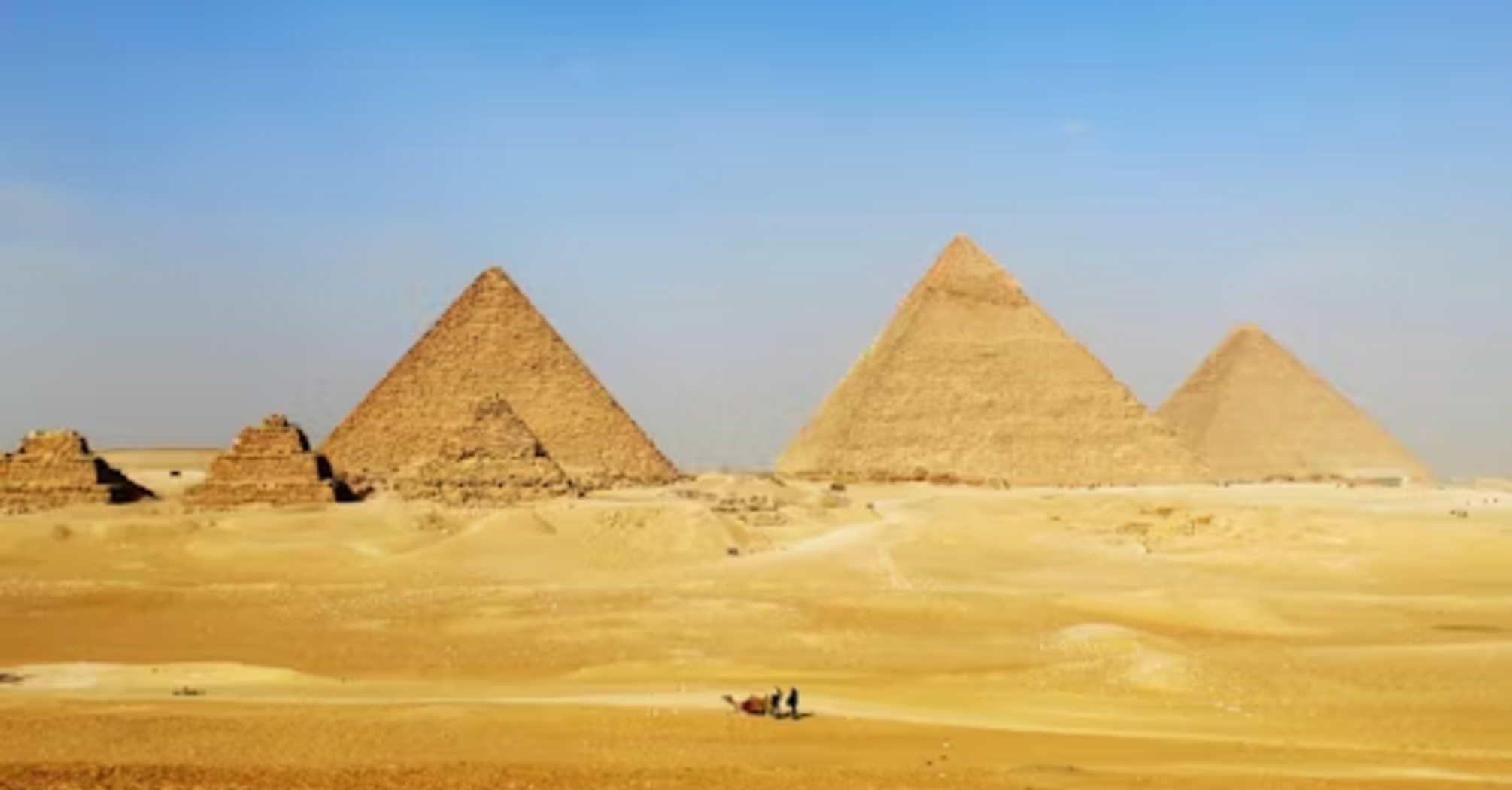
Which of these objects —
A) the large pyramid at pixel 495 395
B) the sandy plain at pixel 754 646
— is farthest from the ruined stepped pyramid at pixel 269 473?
the large pyramid at pixel 495 395

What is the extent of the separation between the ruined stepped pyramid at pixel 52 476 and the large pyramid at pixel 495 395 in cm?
1449

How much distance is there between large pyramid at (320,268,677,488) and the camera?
6012cm

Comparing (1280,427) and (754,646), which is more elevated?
(1280,427)

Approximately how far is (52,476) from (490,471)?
1132 cm

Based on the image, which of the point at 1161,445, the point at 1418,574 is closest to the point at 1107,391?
the point at 1161,445

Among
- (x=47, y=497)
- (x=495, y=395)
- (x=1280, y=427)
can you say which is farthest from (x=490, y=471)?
(x=1280, y=427)

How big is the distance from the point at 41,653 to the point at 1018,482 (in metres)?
52.8

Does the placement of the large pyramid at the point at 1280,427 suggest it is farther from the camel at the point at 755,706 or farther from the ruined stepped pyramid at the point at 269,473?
the camel at the point at 755,706

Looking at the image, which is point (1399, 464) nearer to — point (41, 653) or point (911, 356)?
point (911, 356)

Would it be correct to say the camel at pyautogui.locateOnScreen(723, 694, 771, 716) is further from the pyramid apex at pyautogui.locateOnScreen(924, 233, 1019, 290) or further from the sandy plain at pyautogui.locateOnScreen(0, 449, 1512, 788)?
the pyramid apex at pyautogui.locateOnScreen(924, 233, 1019, 290)

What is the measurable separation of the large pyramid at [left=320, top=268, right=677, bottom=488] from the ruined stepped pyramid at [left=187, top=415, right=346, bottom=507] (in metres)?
13.7

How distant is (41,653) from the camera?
1997cm

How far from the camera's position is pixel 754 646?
1988cm

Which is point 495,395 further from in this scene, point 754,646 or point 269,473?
point 754,646
